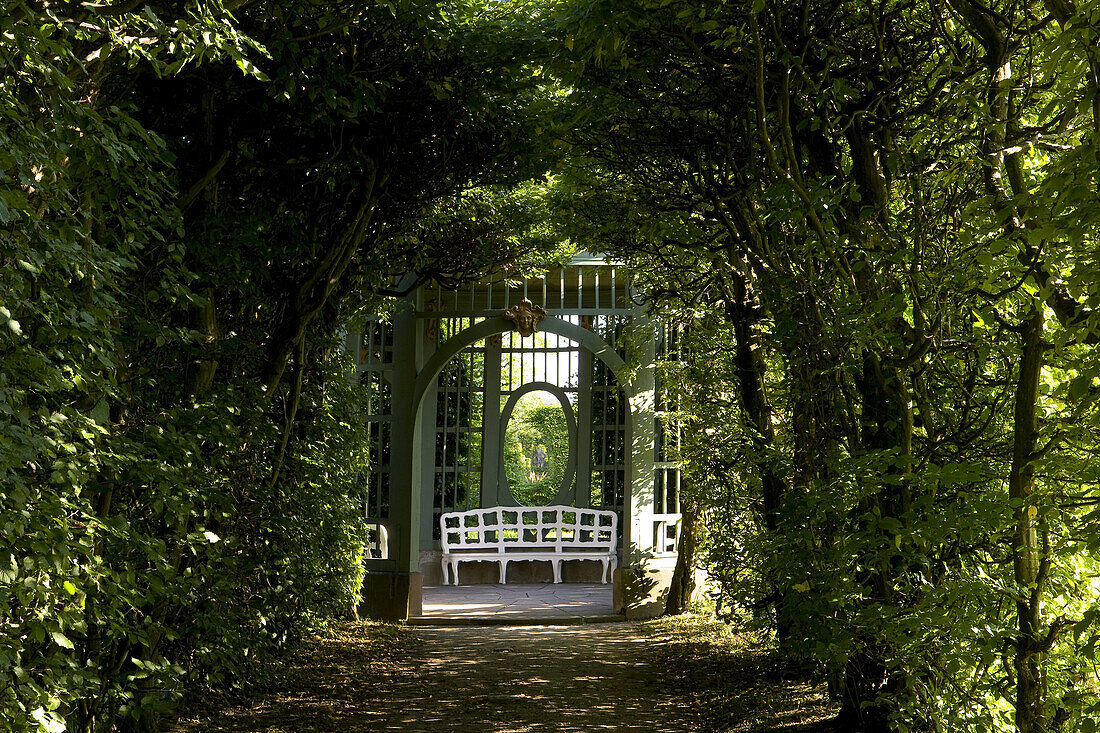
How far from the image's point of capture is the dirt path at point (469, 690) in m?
4.60

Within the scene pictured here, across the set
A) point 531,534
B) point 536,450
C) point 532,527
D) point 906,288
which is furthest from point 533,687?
point 536,450

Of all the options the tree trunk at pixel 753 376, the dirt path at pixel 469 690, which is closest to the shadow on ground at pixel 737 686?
the dirt path at pixel 469 690

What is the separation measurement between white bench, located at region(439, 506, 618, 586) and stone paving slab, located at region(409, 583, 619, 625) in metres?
0.29

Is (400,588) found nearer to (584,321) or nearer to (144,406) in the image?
(584,321)

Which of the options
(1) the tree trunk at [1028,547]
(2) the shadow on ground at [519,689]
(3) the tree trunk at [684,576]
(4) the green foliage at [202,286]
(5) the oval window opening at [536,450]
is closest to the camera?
(4) the green foliage at [202,286]

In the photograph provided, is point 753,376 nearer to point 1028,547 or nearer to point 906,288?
point 906,288

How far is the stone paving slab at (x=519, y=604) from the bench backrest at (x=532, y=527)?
50 centimetres

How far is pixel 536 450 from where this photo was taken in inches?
478

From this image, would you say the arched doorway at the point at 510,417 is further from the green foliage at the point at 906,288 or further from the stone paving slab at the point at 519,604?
the green foliage at the point at 906,288

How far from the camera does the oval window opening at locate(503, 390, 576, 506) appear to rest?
11.9 metres

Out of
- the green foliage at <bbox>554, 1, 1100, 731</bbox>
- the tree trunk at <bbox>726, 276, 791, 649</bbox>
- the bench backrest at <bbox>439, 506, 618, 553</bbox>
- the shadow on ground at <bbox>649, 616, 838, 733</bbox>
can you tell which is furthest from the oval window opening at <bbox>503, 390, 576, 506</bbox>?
the green foliage at <bbox>554, 1, 1100, 731</bbox>

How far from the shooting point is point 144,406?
12.1 ft

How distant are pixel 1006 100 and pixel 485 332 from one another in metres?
6.35

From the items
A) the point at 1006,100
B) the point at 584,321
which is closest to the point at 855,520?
the point at 1006,100
